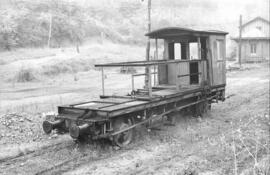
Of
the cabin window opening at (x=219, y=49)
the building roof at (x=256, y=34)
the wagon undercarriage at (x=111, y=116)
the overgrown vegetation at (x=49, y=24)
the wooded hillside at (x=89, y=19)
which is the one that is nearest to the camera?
the wagon undercarriage at (x=111, y=116)

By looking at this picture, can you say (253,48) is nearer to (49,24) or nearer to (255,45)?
(255,45)

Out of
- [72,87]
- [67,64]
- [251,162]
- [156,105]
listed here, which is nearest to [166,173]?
[251,162]

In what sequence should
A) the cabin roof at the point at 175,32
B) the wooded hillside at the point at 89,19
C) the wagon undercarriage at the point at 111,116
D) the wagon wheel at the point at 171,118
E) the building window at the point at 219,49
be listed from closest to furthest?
the wagon undercarriage at the point at 111,116 < the wagon wheel at the point at 171,118 < the cabin roof at the point at 175,32 < the building window at the point at 219,49 < the wooded hillside at the point at 89,19

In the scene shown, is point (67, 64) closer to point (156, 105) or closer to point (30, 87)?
point (30, 87)

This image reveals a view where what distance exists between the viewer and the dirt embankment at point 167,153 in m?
7.32

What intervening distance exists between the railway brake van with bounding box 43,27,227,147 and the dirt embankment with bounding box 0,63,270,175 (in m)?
0.46

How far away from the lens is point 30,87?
70.3 feet

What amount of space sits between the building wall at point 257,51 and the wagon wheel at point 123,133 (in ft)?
103

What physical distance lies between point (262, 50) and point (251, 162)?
32381mm

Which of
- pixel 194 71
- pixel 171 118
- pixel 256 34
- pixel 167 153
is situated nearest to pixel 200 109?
pixel 194 71

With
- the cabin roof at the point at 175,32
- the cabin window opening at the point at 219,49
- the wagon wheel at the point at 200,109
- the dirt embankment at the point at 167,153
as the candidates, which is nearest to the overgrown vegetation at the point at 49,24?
the cabin roof at the point at 175,32

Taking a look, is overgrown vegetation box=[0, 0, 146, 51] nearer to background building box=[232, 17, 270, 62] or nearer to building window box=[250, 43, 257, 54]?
background building box=[232, 17, 270, 62]

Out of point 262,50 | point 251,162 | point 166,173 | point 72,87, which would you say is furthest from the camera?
point 262,50

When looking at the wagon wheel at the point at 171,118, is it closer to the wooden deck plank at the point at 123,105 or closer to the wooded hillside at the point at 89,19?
the wooden deck plank at the point at 123,105
